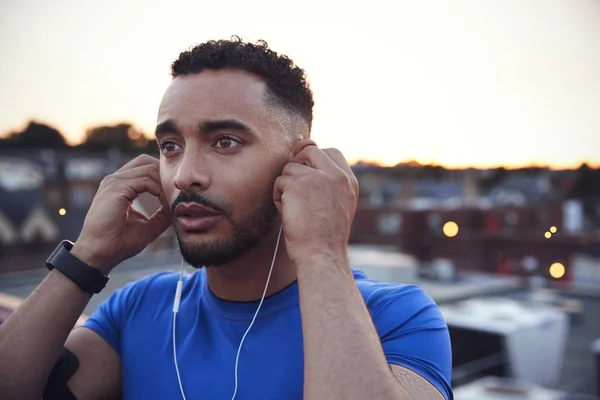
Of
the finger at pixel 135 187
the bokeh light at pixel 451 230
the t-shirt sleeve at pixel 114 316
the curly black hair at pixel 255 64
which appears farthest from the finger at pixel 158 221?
the bokeh light at pixel 451 230

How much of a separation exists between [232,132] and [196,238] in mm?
367

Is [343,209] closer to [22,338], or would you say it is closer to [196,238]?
[196,238]

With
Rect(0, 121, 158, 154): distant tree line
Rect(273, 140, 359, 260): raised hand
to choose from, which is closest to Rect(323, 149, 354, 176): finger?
Rect(273, 140, 359, 260): raised hand

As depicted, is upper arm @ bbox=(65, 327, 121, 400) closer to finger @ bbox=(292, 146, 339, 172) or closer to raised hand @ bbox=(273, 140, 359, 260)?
raised hand @ bbox=(273, 140, 359, 260)

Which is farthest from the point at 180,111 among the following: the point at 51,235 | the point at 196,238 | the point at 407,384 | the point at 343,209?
the point at 51,235

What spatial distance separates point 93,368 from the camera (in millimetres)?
2025

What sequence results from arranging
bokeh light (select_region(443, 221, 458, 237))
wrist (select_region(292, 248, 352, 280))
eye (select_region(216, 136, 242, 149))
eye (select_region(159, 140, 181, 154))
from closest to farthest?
wrist (select_region(292, 248, 352, 280)) < eye (select_region(216, 136, 242, 149)) < eye (select_region(159, 140, 181, 154)) < bokeh light (select_region(443, 221, 458, 237))

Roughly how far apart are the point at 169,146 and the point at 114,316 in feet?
2.36

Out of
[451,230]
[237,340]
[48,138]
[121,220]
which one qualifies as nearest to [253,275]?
[237,340]

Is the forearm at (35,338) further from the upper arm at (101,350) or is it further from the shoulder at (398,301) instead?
the shoulder at (398,301)

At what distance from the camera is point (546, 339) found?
12938 mm

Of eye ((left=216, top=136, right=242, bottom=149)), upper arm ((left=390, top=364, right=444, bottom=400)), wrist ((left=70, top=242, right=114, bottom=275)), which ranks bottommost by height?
upper arm ((left=390, top=364, right=444, bottom=400))

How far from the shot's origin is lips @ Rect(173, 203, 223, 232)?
1.78m

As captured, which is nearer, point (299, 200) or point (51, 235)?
point (299, 200)
